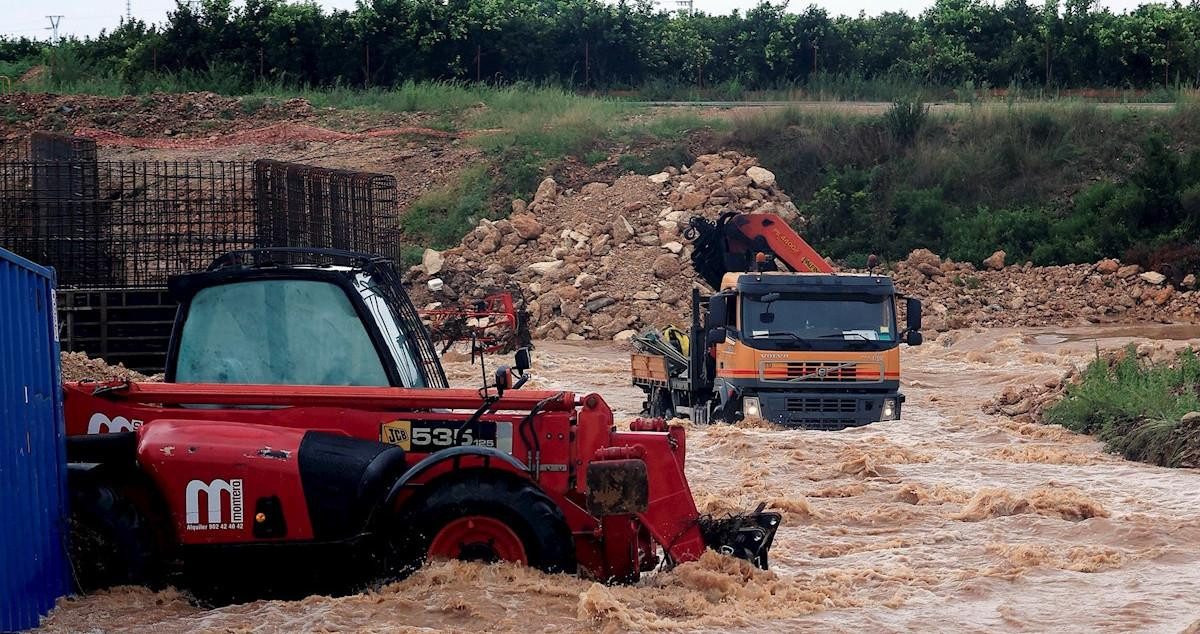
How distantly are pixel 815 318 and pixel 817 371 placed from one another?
2.16 ft

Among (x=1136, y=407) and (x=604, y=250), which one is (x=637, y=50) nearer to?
(x=604, y=250)

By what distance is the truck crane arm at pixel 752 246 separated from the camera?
21.5m

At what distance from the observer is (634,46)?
49.7 m

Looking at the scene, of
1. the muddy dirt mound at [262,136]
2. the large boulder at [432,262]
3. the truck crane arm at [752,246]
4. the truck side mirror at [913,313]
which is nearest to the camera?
the truck side mirror at [913,313]

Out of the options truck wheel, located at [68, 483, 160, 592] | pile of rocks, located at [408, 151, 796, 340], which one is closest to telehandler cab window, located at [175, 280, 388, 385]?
truck wheel, located at [68, 483, 160, 592]

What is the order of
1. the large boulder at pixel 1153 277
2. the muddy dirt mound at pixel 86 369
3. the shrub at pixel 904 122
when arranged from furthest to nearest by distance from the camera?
the shrub at pixel 904 122 → the large boulder at pixel 1153 277 → the muddy dirt mound at pixel 86 369

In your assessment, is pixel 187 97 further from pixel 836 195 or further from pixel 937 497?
pixel 937 497

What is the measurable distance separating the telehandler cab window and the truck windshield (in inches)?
370

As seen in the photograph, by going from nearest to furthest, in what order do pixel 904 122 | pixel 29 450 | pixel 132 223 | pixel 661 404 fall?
pixel 29 450
pixel 132 223
pixel 661 404
pixel 904 122

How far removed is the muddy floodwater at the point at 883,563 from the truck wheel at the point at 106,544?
0.10 metres

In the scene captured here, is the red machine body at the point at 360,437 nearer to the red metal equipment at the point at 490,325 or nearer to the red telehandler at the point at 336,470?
the red telehandler at the point at 336,470

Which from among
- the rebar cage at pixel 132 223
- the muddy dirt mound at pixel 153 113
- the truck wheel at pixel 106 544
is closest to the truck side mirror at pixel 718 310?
the rebar cage at pixel 132 223

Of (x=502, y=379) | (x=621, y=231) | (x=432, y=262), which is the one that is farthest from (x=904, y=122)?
(x=502, y=379)

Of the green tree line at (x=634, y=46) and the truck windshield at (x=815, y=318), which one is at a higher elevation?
the green tree line at (x=634, y=46)
